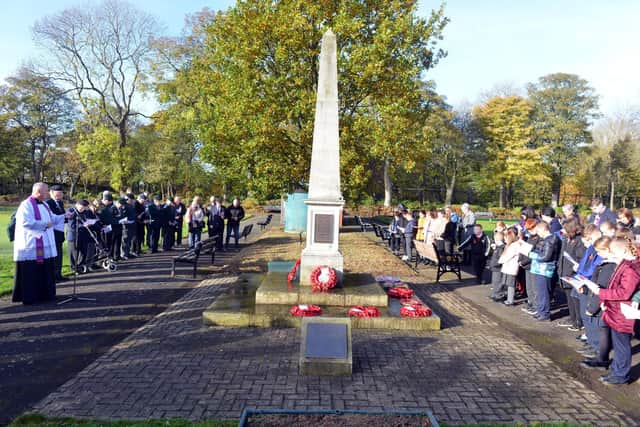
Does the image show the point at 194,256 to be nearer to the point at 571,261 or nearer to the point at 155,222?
the point at 155,222

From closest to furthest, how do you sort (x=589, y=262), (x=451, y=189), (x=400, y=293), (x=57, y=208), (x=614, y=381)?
(x=614, y=381), (x=589, y=262), (x=400, y=293), (x=57, y=208), (x=451, y=189)

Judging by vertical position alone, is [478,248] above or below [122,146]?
below

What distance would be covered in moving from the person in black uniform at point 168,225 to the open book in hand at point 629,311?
46.7ft

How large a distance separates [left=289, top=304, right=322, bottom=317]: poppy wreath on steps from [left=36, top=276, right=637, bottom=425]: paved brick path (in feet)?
1.33

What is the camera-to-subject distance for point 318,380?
521 centimetres

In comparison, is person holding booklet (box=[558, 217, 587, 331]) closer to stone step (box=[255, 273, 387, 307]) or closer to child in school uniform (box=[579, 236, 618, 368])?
child in school uniform (box=[579, 236, 618, 368])

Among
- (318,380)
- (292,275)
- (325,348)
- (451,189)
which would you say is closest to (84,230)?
(292,275)

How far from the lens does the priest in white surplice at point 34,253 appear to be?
8.23 metres

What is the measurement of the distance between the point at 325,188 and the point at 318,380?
4668mm

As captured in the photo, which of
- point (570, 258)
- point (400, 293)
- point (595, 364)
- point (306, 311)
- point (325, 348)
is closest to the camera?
point (325, 348)

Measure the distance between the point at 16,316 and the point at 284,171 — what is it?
40.9ft

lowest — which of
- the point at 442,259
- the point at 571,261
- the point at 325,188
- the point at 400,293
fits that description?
the point at 400,293

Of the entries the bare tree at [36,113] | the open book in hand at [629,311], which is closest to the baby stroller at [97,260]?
the open book in hand at [629,311]

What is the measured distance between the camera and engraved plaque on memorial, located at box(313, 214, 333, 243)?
351 inches
